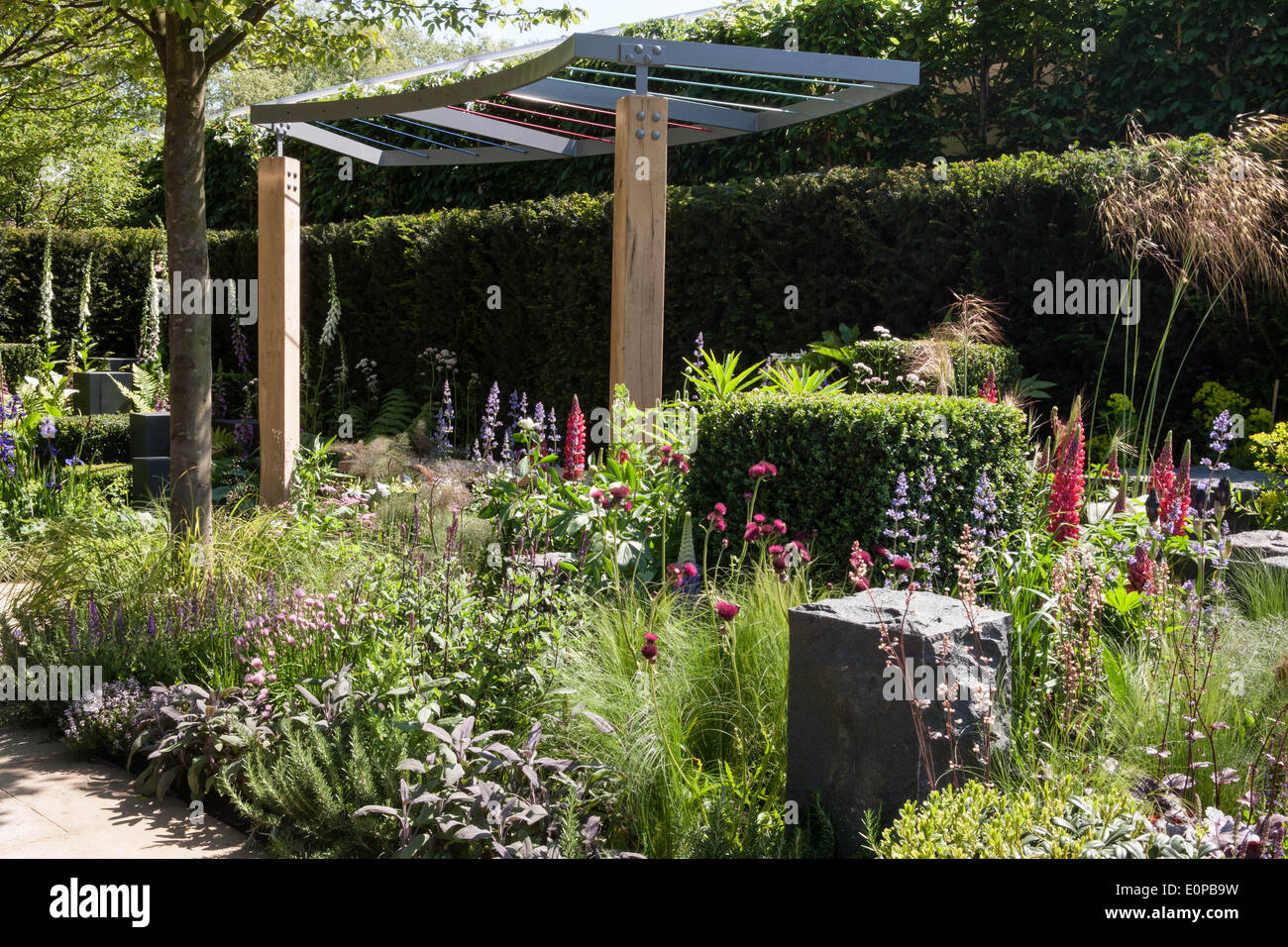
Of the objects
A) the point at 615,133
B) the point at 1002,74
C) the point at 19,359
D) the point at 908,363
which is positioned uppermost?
the point at 1002,74

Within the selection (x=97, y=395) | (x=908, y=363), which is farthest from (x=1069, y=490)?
(x=97, y=395)

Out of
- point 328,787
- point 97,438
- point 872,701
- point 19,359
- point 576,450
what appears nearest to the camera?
point 872,701

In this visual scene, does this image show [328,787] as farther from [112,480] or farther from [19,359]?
[19,359]

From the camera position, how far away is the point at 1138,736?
9.64 feet

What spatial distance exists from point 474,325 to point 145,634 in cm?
618

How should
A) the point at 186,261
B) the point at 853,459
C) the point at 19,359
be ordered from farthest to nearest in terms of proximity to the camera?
the point at 19,359 < the point at 186,261 < the point at 853,459

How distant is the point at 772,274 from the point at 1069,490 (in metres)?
4.19

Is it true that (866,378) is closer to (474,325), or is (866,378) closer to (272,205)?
(272,205)

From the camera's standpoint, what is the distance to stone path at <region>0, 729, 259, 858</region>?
3066mm

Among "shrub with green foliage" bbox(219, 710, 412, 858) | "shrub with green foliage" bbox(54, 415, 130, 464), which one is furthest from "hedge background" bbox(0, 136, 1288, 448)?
"shrub with green foliage" bbox(219, 710, 412, 858)

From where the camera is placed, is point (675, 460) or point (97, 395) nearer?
point (675, 460)

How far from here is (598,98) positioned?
7367 mm

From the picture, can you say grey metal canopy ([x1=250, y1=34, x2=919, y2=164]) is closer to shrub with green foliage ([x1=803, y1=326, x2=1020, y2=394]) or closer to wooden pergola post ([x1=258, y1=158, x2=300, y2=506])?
wooden pergola post ([x1=258, y1=158, x2=300, y2=506])
